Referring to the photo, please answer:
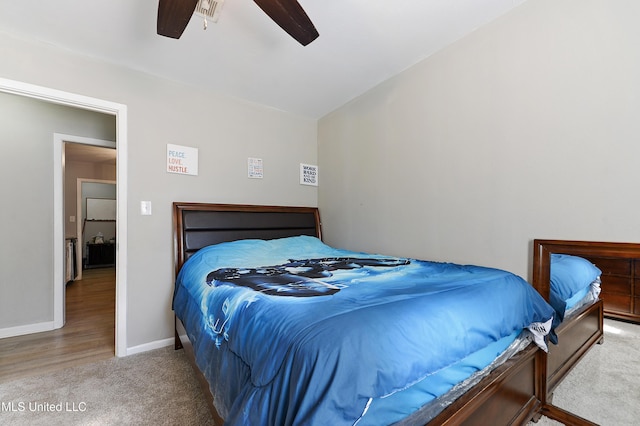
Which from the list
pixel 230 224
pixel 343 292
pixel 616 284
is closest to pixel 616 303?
pixel 616 284

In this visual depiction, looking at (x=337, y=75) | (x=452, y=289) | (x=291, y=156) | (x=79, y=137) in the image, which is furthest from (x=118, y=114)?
(x=452, y=289)

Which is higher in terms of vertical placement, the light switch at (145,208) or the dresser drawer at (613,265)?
the light switch at (145,208)

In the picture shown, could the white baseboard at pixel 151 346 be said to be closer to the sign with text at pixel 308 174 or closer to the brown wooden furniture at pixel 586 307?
the sign with text at pixel 308 174

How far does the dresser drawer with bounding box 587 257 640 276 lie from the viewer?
1.41 m

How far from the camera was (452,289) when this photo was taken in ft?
3.95

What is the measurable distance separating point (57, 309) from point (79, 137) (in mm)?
1898

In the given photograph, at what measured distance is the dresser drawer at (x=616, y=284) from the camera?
1.43 meters

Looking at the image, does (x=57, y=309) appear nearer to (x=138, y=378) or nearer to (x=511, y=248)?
(x=138, y=378)

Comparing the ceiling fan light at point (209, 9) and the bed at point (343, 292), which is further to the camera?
the ceiling fan light at point (209, 9)

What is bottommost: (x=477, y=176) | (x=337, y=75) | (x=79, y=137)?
(x=477, y=176)

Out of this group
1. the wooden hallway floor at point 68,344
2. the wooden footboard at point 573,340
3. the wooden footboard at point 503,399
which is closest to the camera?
the wooden footboard at point 503,399

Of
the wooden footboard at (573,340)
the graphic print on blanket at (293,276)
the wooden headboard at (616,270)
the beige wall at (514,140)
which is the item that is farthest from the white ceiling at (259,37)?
the wooden footboard at (573,340)

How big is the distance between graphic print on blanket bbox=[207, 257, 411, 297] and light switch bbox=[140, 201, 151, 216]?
105 centimetres

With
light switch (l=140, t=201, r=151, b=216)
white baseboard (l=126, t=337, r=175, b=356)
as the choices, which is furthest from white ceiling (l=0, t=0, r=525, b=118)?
white baseboard (l=126, t=337, r=175, b=356)
